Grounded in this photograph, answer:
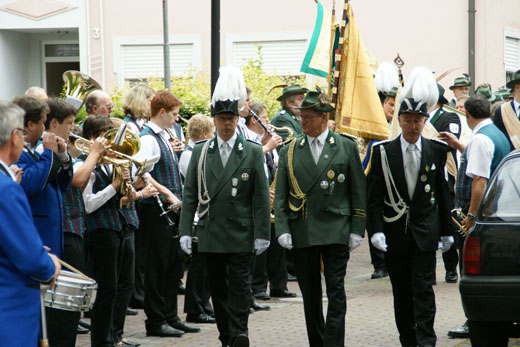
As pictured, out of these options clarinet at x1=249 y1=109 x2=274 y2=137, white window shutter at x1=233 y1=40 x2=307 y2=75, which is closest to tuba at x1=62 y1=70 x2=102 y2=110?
clarinet at x1=249 y1=109 x2=274 y2=137

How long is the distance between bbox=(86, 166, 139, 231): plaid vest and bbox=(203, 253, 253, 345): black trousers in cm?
76

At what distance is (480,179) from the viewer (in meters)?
8.06

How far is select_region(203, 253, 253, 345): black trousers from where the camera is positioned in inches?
286

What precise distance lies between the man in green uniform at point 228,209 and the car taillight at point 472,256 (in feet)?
5.53

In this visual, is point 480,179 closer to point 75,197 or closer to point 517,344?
point 517,344

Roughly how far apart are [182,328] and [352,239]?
214cm

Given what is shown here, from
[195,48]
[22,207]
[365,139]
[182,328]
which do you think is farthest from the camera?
[195,48]

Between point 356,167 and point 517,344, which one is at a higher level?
point 356,167

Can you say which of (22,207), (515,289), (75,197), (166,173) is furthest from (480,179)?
(22,207)

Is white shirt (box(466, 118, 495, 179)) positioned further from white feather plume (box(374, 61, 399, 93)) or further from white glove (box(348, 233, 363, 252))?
white feather plume (box(374, 61, 399, 93))

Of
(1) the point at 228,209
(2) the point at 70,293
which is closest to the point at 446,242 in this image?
(1) the point at 228,209

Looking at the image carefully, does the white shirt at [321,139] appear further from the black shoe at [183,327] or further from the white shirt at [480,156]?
the black shoe at [183,327]

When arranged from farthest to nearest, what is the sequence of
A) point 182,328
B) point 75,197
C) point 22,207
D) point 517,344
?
point 182,328 < point 517,344 < point 75,197 < point 22,207

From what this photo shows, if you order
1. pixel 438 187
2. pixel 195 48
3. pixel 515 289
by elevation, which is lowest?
pixel 515 289
